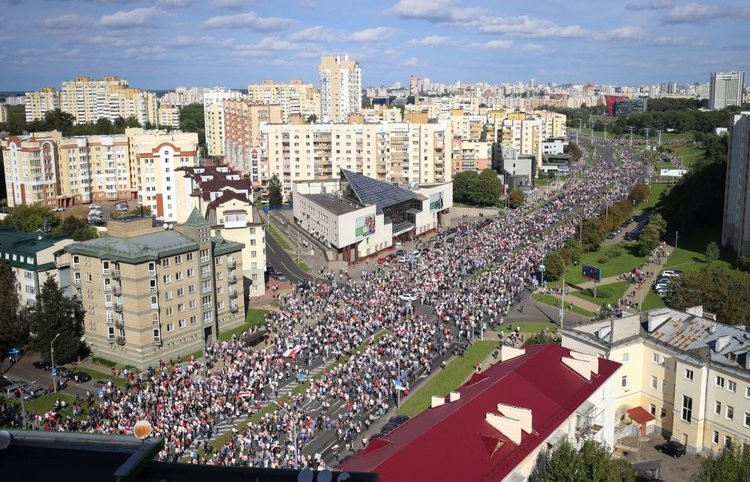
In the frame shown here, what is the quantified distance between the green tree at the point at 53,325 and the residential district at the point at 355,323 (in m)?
0.10

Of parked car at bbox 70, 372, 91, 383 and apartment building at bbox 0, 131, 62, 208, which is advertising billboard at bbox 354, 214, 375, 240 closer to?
parked car at bbox 70, 372, 91, 383

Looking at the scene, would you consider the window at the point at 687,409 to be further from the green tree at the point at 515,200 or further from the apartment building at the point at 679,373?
the green tree at the point at 515,200

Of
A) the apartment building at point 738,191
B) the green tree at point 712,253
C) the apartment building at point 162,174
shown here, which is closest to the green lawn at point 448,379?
the green tree at point 712,253

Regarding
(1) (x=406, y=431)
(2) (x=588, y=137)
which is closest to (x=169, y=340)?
(1) (x=406, y=431)

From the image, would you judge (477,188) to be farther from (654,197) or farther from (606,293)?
(606,293)

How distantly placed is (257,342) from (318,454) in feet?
43.7

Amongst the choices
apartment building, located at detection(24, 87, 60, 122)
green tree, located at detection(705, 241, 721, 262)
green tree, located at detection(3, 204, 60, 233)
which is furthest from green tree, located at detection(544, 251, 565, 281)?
apartment building, located at detection(24, 87, 60, 122)

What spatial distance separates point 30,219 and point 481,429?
5437cm

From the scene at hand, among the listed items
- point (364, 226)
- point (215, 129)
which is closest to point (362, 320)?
point (364, 226)

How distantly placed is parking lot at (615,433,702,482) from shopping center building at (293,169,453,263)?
32.6 metres

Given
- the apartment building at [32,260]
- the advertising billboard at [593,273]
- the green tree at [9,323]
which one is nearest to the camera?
the green tree at [9,323]

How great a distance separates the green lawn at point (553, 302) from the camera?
42.8 metres

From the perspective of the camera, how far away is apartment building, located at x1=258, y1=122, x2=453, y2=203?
270 feet

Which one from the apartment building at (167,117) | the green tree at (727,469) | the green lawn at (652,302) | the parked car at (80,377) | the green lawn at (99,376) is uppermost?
the apartment building at (167,117)
